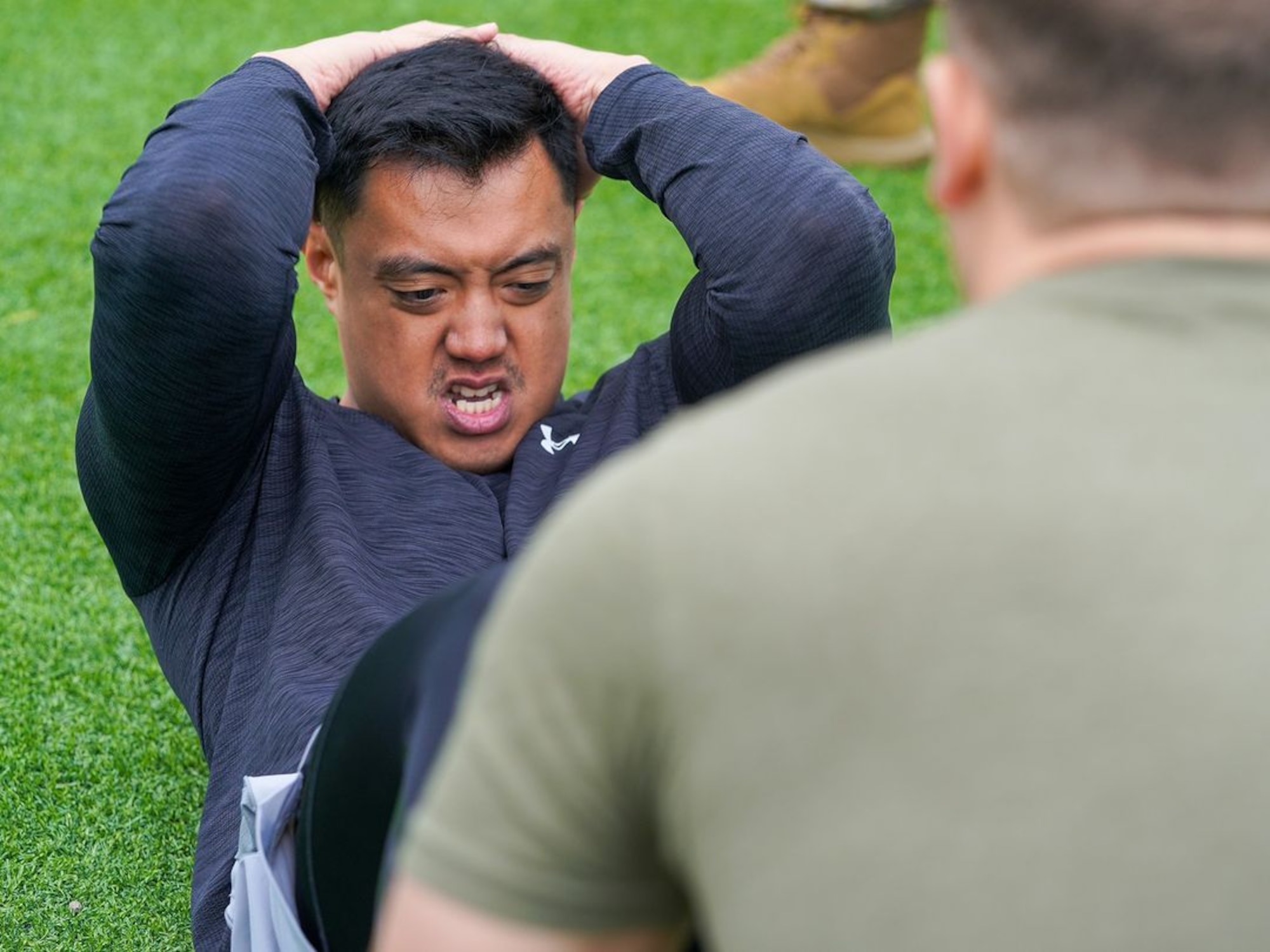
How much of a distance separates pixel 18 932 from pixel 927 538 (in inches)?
62.5

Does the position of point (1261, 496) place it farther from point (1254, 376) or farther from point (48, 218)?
point (48, 218)

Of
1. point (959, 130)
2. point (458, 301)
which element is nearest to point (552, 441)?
point (458, 301)

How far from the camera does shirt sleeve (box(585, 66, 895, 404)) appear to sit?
2.10 meters

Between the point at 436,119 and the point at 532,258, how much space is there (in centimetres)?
22

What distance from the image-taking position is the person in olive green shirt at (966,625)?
2.64 feet

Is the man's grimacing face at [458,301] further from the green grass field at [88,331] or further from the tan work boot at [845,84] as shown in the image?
the tan work boot at [845,84]

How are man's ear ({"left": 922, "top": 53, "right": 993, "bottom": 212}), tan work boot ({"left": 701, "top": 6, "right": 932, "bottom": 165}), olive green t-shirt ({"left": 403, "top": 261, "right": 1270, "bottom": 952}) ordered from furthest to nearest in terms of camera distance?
tan work boot ({"left": 701, "top": 6, "right": 932, "bottom": 165})
man's ear ({"left": 922, "top": 53, "right": 993, "bottom": 212})
olive green t-shirt ({"left": 403, "top": 261, "right": 1270, "bottom": 952})

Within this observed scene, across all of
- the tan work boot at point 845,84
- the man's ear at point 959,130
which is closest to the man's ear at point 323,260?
the man's ear at point 959,130

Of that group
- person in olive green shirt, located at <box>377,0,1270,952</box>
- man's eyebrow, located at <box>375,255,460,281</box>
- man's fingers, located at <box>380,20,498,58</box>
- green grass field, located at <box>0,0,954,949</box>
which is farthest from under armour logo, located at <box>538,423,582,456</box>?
person in olive green shirt, located at <box>377,0,1270,952</box>

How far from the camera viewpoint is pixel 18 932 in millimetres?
2010

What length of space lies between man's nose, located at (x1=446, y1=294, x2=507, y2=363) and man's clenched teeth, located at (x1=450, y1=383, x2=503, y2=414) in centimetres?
5

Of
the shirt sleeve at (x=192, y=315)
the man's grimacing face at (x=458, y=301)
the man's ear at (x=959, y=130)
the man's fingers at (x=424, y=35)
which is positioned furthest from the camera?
the man's fingers at (x=424, y=35)

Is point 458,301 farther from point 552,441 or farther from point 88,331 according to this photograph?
point 88,331

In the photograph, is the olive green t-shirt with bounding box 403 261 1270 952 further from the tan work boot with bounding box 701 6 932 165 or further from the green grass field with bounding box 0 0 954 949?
the tan work boot with bounding box 701 6 932 165
